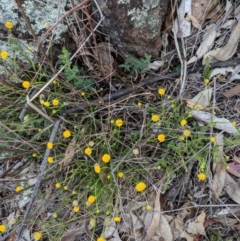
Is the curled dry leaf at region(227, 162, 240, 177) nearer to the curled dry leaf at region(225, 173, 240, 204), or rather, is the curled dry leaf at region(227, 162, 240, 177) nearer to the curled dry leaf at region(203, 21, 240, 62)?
the curled dry leaf at region(225, 173, 240, 204)

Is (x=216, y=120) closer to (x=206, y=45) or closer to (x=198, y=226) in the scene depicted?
(x=206, y=45)

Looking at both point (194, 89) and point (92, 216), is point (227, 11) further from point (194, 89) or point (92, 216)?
point (92, 216)

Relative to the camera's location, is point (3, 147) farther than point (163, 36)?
No

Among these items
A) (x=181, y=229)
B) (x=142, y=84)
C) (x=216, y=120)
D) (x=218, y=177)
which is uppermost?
(x=142, y=84)

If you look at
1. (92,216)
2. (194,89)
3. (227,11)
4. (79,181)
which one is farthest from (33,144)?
(227,11)

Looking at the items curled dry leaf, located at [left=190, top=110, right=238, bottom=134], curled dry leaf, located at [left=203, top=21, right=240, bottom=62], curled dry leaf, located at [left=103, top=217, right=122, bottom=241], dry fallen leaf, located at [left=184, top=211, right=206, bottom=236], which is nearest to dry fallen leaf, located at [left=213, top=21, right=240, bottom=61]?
curled dry leaf, located at [left=203, top=21, right=240, bottom=62]

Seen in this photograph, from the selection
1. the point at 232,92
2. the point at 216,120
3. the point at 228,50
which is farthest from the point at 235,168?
the point at 228,50
